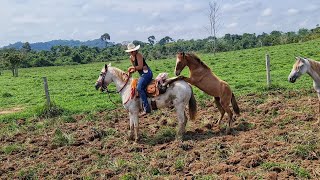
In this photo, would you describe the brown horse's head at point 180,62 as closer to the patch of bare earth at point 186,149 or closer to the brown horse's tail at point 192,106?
the brown horse's tail at point 192,106

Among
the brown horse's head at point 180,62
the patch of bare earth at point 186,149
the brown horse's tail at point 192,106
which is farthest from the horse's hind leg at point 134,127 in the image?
the brown horse's head at point 180,62

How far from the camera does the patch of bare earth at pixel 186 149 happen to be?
6477mm

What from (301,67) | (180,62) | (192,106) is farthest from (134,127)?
(301,67)

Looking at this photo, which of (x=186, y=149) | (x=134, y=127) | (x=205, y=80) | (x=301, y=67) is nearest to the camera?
(x=186, y=149)

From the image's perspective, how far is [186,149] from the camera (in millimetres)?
7871

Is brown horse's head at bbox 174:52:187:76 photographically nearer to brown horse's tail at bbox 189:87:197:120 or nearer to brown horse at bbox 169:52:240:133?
brown horse at bbox 169:52:240:133

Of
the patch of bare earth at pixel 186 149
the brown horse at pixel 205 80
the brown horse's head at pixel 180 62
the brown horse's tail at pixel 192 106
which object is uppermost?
the brown horse's head at pixel 180 62

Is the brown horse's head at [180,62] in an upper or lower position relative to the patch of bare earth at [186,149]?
upper

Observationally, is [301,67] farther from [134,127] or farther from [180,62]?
[134,127]

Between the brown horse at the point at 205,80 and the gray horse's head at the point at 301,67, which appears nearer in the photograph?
the gray horse's head at the point at 301,67

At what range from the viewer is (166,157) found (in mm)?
7500

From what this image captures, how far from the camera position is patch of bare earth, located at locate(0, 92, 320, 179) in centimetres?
648

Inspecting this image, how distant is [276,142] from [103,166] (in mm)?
3422

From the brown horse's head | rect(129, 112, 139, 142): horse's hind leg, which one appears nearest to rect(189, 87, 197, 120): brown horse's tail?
the brown horse's head
